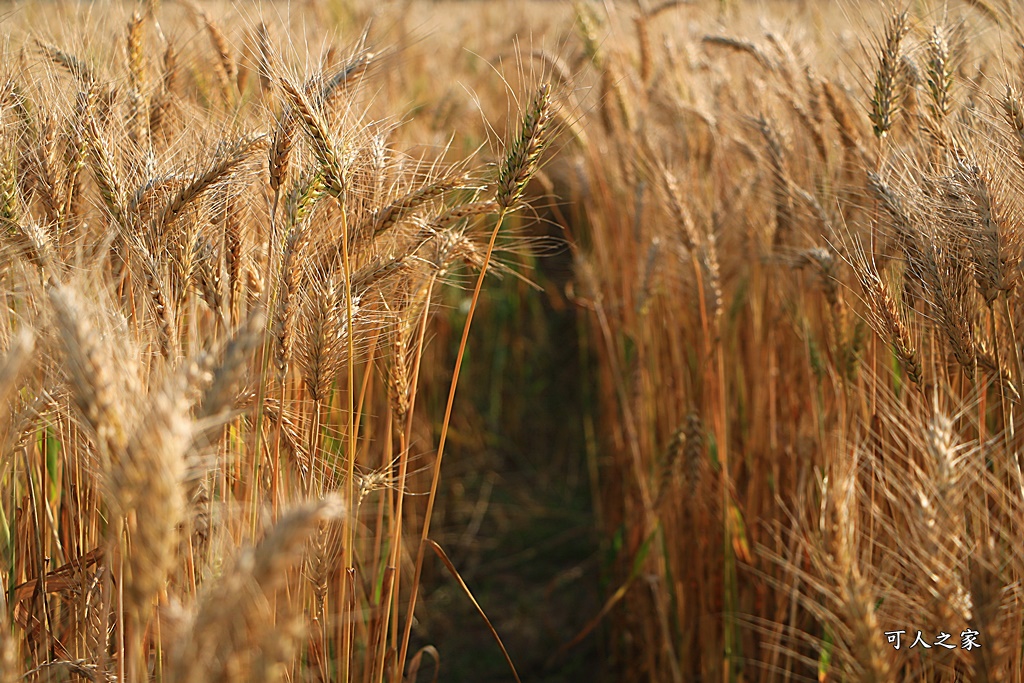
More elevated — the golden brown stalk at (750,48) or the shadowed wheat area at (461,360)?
the golden brown stalk at (750,48)

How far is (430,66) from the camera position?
4.34 metres

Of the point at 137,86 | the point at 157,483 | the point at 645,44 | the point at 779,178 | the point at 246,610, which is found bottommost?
the point at 246,610

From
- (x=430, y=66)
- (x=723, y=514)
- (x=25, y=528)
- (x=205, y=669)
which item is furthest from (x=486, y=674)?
(x=430, y=66)

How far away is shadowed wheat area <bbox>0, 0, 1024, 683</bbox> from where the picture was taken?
86cm

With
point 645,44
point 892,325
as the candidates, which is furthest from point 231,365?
point 645,44

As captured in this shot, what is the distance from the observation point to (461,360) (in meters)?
1.65

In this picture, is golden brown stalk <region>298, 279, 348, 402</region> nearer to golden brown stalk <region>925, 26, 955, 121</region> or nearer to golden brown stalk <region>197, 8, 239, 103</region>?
golden brown stalk <region>197, 8, 239, 103</region>

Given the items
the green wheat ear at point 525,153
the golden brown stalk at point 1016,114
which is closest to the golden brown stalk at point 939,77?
the golden brown stalk at point 1016,114

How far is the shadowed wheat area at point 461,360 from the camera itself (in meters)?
0.86

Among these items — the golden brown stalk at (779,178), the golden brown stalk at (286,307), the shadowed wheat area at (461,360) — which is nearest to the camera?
the shadowed wheat area at (461,360)

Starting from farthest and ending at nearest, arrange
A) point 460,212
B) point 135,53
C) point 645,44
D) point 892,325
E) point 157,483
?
1. point 645,44
2. point 135,53
3. point 460,212
4. point 892,325
5. point 157,483

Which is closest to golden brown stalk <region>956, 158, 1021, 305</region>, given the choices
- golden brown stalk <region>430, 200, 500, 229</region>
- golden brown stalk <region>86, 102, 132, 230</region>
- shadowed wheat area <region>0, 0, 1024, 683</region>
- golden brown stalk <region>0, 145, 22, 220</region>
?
shadowed wheat area <region>0, 0, 1024, 683</region>
